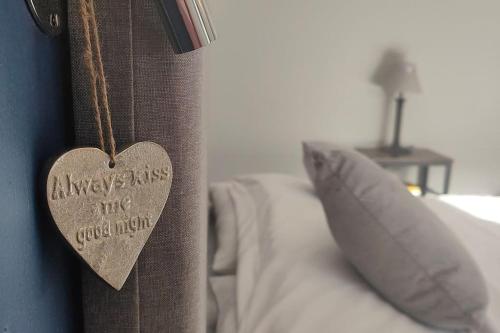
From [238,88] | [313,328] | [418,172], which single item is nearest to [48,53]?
[313,328]

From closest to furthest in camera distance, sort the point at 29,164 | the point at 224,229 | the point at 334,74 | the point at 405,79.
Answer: the point at 29,164, the point at 224,229, the point at 405,79, the point at 334,74

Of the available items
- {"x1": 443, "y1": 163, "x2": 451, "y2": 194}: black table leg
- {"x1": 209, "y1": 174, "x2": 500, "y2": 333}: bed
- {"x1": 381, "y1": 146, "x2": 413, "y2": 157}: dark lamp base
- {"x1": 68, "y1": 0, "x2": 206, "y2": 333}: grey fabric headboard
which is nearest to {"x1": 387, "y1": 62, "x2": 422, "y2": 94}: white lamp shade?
{"x1": 381, "y1": 146, "x2": 413, "y2": 157}: dark lamp base

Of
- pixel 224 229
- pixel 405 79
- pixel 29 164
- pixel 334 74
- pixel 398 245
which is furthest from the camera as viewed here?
pixel 334 74

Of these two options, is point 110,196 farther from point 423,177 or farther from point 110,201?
point 423,177

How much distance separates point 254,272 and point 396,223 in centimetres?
33

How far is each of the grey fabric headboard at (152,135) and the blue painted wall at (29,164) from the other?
0.07ft

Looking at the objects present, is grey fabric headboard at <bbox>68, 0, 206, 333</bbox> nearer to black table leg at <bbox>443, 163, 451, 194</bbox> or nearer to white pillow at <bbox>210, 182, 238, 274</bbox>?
white pillow at <bbox>210, 182, 238, 274</bbox>

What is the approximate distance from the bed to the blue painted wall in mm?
527

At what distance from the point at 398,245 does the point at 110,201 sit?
63 centimetres

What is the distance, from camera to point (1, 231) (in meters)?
0.28

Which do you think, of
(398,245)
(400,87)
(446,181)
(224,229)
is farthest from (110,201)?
(446,181)

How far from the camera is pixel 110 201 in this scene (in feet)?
1.23

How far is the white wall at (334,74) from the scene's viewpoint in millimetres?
2209

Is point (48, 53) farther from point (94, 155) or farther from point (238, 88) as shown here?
point (238, 88)
